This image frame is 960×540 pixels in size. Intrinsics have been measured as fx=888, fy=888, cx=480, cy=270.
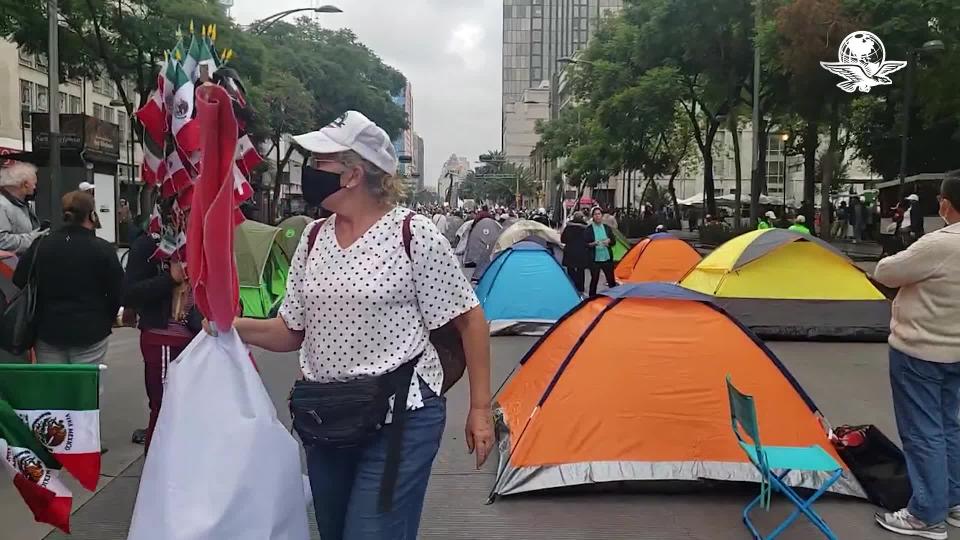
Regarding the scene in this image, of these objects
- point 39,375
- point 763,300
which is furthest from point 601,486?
point 763,300

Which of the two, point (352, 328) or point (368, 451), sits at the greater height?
point (352, 328)

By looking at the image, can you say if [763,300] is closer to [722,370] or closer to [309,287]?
[722,370]

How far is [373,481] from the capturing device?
8.82 ft

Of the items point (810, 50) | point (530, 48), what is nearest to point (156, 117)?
point (810, 50)

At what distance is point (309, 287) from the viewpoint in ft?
9.21

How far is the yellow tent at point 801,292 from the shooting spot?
1088cm

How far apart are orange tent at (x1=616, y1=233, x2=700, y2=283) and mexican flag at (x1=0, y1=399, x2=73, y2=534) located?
509 inches

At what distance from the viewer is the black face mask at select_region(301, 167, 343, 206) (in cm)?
282

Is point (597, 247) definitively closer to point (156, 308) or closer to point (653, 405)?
point (653, 405)

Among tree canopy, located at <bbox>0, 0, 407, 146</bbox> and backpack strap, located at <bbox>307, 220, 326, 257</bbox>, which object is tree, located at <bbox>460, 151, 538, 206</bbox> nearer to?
tree canopy, located at <bbox>0, 0, 407, 146</bbox>

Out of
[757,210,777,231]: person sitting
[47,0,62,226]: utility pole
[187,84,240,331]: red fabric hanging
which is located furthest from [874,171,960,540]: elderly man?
[47,0,62,226]: utility pole

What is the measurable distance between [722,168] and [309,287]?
242 ft

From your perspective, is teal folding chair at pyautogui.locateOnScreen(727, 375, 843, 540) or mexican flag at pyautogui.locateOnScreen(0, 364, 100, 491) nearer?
mexican flag at pyautogui.locateOnScreen(0, 364, 100, 491)

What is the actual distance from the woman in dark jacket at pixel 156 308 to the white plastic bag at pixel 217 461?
2297mm
